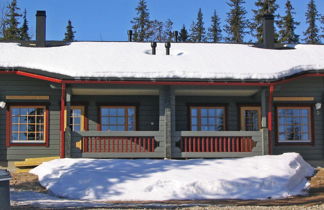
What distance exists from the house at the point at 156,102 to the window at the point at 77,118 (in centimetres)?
3

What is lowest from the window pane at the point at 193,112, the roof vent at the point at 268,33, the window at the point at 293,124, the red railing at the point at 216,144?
the red railing at the point at 216,144

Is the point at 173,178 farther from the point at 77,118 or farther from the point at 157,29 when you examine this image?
the point at 157,29

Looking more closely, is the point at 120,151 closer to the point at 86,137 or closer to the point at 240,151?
the point at 86,137

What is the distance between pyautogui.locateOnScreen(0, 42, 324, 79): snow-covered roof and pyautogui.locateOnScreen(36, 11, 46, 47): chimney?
692 mm

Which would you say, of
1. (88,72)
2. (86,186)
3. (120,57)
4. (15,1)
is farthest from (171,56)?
(15,1)

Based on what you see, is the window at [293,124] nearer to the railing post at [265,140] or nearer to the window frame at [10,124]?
the railing post at [265,140]

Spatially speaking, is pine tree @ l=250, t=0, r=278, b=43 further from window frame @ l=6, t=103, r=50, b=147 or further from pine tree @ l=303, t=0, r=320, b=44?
window frame @ l=6, t=103, r=50, b=147

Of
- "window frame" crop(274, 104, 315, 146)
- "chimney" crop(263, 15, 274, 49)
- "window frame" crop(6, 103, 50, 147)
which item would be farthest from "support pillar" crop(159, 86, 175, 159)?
"chimney" crop(263, 15, 274, 49)

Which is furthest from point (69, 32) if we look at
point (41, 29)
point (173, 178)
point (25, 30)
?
point (173, 178)

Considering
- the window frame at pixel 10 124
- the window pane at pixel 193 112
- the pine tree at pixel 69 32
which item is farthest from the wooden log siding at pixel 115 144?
the pine tree at pixel 69 32

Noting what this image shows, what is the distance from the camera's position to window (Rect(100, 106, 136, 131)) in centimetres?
1569

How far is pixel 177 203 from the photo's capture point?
9.42m

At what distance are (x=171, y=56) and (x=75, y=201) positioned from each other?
7.95m

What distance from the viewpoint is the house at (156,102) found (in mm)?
13734
